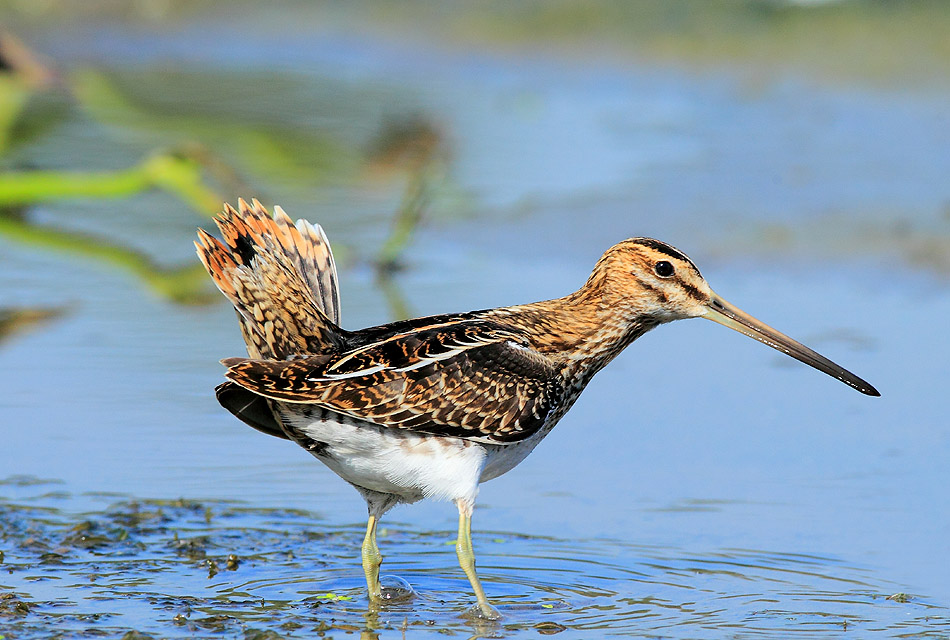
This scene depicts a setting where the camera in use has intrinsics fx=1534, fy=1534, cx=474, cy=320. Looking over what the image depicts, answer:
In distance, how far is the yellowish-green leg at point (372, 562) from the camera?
18.4ft

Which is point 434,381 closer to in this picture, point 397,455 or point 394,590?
point 397,455

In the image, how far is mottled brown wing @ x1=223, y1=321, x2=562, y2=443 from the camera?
5297mm

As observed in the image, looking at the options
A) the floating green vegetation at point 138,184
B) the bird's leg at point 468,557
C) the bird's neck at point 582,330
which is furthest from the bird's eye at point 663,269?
the floating green vegetation at point 138,184

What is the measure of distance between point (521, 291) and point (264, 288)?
3.59m

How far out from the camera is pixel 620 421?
732 centimetres

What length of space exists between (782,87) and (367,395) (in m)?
9.90

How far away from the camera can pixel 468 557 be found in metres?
5.55

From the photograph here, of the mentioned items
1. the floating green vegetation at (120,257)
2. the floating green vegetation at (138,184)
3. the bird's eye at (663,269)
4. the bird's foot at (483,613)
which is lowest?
the bird's foot at (483,613)

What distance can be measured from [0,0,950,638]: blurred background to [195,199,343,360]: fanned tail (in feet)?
2.91

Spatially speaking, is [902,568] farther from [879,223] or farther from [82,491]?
[879,223]

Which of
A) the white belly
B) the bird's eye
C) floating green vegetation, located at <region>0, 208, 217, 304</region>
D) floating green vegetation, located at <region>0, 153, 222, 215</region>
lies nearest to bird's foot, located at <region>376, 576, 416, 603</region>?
the white belly

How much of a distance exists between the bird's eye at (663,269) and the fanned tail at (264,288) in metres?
1.24

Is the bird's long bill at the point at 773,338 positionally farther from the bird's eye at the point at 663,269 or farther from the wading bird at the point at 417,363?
the bird's eye at the point at 663,269

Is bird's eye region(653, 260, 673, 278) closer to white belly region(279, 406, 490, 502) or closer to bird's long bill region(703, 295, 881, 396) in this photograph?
bird's long bill region(703, 295, 881, 396)
